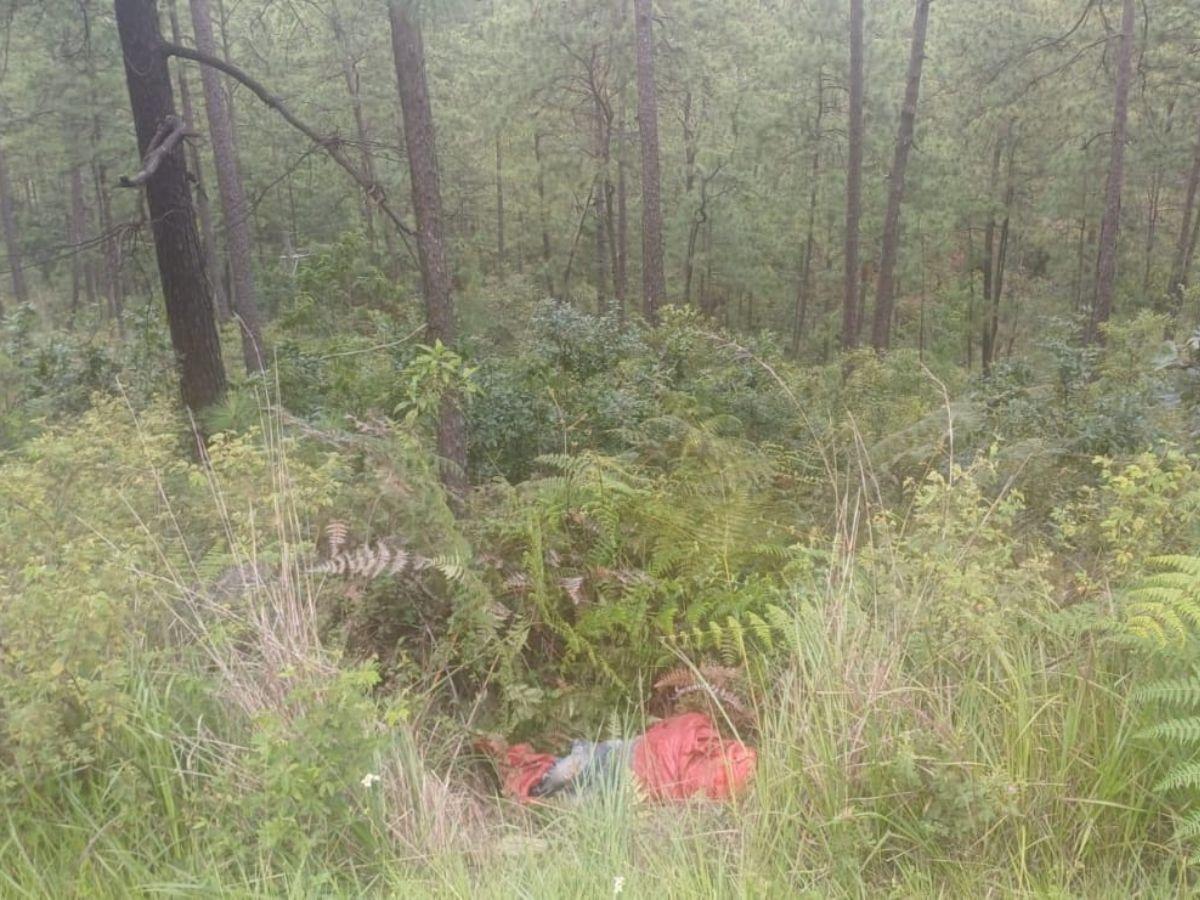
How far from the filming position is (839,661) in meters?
2.55

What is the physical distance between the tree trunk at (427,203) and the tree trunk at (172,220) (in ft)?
7.22

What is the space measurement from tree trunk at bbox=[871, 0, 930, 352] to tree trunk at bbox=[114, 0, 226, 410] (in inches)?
463

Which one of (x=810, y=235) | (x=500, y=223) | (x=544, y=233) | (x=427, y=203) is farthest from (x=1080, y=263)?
(x=427, y=203)

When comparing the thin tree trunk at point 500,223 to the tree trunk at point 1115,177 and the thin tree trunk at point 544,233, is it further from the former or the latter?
the tree trunk at point 1115,177

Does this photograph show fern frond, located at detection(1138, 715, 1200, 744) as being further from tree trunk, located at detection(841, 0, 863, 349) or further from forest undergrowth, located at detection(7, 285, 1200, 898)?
tree trunk, located at detection(841, 0, 863, 349)

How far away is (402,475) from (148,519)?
111cm

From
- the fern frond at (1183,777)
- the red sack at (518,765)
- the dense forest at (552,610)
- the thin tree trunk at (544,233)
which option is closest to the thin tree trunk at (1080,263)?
the thin tree trunk at (544,233)

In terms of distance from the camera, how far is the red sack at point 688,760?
2760 mm

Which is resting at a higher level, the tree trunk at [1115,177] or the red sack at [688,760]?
the tree trunk at [1115,177]

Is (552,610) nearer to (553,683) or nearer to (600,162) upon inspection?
(553,683)

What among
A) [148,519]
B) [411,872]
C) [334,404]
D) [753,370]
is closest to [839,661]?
[411,872]

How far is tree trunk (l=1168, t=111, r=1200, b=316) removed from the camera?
19.0 meters

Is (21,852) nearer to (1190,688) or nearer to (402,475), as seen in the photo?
(402,475)

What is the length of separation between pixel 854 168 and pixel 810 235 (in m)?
9.93
